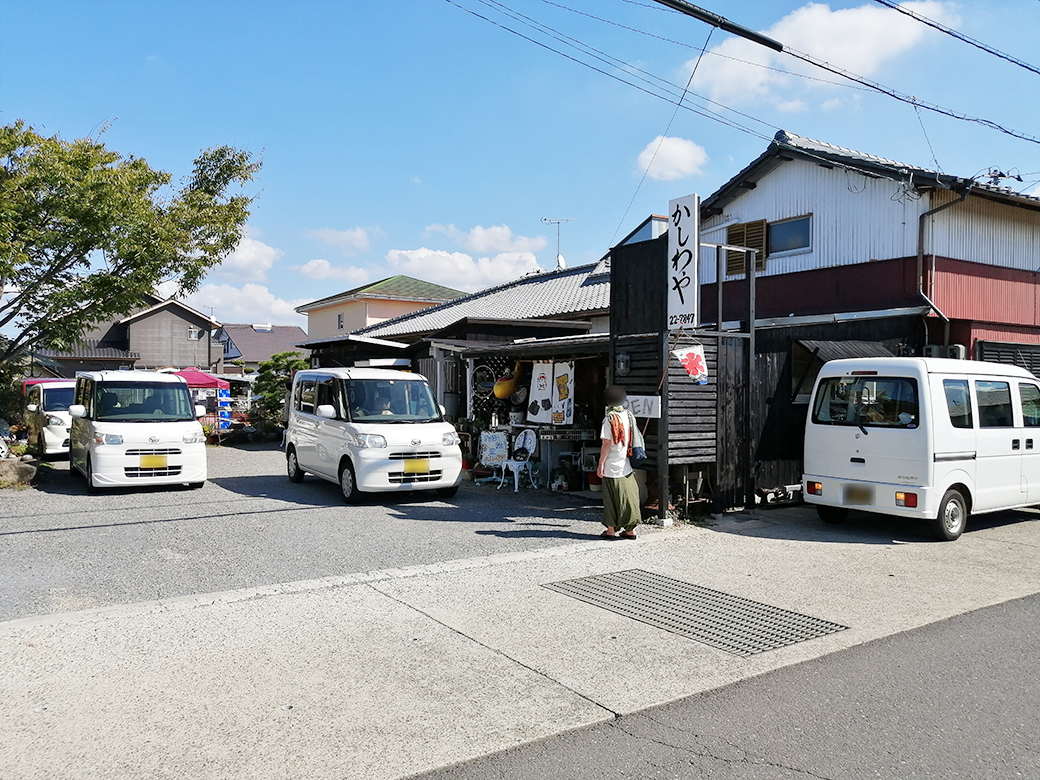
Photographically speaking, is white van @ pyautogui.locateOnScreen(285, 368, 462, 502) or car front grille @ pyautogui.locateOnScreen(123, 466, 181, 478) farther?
car front grille @ pyautogui.locateOnScreen(123, 466, 181, 478)

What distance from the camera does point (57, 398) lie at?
17.0m

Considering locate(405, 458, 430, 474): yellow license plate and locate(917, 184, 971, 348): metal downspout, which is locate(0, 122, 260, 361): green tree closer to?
locate(405, 458, 430, 474): yellow license plate

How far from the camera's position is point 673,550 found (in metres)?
8.19

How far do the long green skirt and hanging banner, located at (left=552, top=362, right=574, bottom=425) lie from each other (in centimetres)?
362

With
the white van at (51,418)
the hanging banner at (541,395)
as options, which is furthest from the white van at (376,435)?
the white van at (51,418)

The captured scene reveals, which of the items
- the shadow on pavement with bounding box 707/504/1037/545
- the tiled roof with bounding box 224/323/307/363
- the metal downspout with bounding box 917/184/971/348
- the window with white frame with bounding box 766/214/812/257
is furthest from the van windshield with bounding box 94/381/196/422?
the tiled roof with bounding box 224/323/307/363

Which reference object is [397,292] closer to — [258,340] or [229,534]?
[258,340]

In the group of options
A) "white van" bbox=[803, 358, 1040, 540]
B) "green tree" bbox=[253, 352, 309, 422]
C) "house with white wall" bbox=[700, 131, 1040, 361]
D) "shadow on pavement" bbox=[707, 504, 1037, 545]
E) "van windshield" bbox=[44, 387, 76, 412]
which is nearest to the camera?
"white van" bbox=[803, 358, 1040, 540]

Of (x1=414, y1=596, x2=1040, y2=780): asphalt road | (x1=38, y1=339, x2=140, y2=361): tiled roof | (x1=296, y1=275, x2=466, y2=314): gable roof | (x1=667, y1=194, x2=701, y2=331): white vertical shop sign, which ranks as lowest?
(x1=414, y1=596, x2=1040, y2=780): asphalt road

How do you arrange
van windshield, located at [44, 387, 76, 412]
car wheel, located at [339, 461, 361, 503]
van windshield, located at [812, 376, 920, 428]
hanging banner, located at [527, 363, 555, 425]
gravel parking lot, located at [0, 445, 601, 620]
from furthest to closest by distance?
van windshield, located at [44, 387, 76, 412], hanging banner, located at [527, 363, 555, 425], car wheel, located at [339, 461, 361, 503], van windshield, located at [812, 376, 920, 428], gravel parking lot, located at [0, 445, 601, 620]

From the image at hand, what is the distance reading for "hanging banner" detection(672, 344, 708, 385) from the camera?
30.7 ft

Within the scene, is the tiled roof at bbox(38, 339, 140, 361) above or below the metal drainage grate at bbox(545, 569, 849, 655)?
above

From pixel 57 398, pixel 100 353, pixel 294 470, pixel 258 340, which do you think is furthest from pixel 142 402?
pixel 258 340

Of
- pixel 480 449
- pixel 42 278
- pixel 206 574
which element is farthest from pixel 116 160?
pixel 206 574
